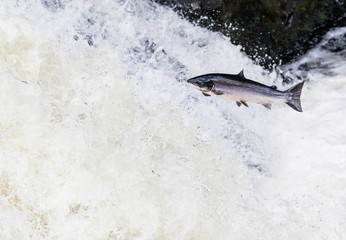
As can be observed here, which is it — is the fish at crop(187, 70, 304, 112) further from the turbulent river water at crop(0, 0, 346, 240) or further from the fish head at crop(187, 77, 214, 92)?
the turbulent river water at crop(0, 0, 346, 240)

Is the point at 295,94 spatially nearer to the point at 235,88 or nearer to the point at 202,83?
the point at 235,88

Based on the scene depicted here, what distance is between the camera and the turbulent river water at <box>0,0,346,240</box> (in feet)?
13.6

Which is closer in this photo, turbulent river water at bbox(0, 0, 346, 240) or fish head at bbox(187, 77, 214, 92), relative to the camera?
fish head at bbox(187, 77, 214, 92)

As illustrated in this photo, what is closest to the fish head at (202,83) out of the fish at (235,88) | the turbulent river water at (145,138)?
the fish at (235,88)

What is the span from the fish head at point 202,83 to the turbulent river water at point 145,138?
35.2 inches

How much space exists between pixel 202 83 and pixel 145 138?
1074mm

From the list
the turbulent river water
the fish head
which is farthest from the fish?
the turbulent river water

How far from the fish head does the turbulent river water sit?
35.2 inches

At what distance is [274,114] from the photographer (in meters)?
4.46

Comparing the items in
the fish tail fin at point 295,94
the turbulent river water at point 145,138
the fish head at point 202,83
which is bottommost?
the turbulent river water at point 145,138

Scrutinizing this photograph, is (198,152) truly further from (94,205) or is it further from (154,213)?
(94,205)

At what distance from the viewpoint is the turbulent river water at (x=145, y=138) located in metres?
4.16

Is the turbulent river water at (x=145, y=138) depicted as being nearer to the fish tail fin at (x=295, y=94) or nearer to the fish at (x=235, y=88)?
the fish tail fin at (x=295, y=94)

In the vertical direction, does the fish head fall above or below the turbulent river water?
above
